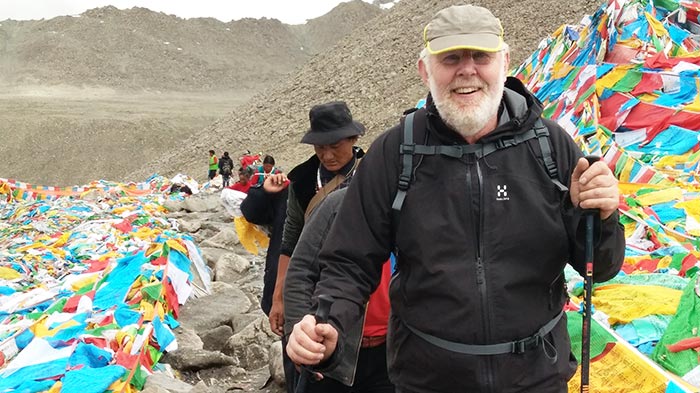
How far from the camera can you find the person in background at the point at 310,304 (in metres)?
3.05

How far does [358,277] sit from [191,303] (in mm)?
5880

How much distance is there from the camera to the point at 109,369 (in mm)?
4891

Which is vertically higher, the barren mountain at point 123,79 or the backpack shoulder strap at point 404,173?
the backpack shoulder strap at point 404,173

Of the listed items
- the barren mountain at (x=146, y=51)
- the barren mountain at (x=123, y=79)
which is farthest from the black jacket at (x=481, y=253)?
the barren mountain at (x=146, y=51)

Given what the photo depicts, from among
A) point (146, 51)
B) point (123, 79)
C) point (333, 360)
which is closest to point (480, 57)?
point (333, 360)

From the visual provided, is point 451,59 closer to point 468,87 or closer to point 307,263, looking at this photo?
point 468,87

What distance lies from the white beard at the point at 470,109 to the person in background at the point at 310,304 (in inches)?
37.6

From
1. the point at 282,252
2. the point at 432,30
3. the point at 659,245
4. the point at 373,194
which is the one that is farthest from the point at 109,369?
the point at 659,245

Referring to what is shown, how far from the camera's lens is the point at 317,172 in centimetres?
358

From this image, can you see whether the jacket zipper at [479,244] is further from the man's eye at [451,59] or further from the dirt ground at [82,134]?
the dirt ground at [82,134]

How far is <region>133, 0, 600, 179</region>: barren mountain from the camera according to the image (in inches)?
1031

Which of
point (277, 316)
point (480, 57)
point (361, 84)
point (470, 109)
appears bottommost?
point (361, 84)

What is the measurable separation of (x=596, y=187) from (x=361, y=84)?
2761cm

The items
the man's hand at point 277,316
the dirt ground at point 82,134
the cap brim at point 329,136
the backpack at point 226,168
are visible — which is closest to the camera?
the cap brim at point 329,136
